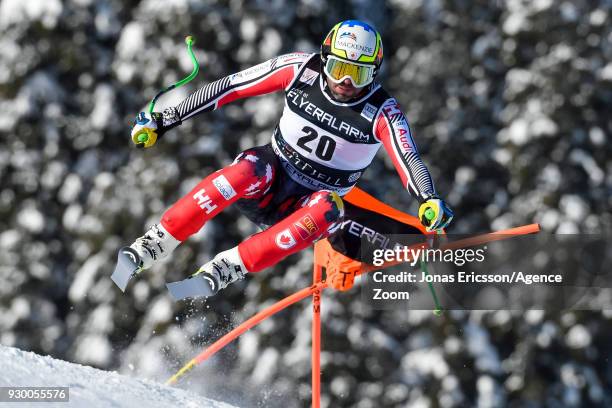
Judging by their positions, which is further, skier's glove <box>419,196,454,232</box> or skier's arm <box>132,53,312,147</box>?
skier's arm <box>132,53,312,147</box>

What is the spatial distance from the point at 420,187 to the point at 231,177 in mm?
840

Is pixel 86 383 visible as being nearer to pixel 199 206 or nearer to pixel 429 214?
pixel 199 206

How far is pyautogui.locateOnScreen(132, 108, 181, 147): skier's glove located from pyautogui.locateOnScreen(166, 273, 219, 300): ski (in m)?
0.67

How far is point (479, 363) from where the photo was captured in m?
9.12

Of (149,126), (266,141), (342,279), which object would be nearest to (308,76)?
(149,126)

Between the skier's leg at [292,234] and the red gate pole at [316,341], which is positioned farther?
the red gate pole at [316,341]

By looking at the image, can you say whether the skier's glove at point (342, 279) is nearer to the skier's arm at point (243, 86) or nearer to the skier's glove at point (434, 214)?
the skier's glove at point (434, 214)

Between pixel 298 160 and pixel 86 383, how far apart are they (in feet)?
4.64

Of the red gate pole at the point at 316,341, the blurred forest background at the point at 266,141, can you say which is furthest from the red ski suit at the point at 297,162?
the blurred forest background at the point at 266,141

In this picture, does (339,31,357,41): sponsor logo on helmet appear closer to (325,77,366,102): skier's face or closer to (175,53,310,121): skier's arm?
(325,77,366,102): skier's face

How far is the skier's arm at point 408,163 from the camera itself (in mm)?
4160

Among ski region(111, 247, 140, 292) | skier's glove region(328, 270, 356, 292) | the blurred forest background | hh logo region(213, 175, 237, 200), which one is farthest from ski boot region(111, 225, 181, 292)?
the blurred forest background

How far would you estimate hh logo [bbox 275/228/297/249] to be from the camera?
14.0 feet

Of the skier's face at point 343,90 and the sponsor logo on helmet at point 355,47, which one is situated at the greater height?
the sponsor logo on helmet at point 355,47
